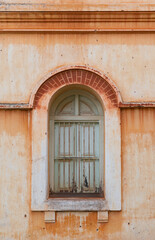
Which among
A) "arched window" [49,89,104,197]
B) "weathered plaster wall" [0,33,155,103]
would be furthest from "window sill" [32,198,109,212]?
"weathered plaster wall" [0,33,155,103]

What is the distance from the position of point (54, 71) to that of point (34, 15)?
1.09 metres

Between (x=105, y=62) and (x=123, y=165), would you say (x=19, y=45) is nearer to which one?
(x=105, y=62)

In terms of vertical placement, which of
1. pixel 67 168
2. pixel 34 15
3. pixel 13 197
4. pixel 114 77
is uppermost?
pixel 34 15

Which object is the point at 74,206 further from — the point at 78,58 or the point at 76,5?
the point at 76,5

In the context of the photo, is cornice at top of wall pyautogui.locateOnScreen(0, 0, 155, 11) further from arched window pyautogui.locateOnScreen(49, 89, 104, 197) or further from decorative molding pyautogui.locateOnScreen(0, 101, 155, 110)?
decorative molding pyautogui.locateOnScreen(0, 101, 155, 110)

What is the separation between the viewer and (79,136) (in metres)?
5.09

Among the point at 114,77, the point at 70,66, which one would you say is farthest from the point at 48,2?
the point at 114,77

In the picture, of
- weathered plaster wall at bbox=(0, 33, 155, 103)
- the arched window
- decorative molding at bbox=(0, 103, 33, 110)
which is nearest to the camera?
decorative molding at bbox=(0, 103, 33, 110)

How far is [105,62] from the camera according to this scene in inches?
191

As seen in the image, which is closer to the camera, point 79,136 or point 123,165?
point 123,165

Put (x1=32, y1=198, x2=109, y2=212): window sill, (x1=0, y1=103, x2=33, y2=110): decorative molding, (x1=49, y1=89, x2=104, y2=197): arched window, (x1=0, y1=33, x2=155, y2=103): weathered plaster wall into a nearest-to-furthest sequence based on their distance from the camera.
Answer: (x1=32, y1=198, x2=109, y2=212): window sill, (x1=0, y1=103, x2=33, y2=110): decorative molding, (x1=0, y1=33, x2=155, y2=103): weathered plaster wall, (x1=49, y1=89, x2=104, y2=197): arched window

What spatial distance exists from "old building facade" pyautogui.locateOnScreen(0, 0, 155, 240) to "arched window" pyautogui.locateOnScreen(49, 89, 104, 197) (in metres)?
0.02

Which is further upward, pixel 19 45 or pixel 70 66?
pixel 19 45

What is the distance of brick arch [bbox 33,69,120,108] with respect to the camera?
4785 millimetres
